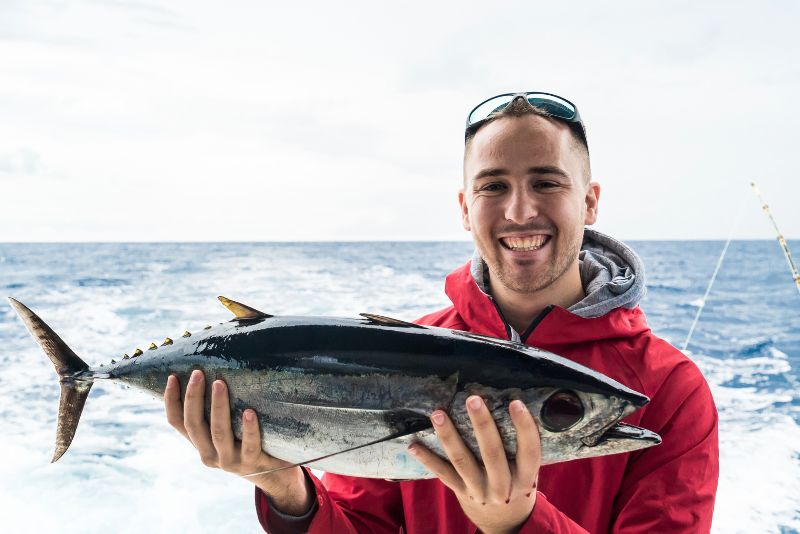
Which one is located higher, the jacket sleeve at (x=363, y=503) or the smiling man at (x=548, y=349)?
the smiling man at (x=548, y=349)

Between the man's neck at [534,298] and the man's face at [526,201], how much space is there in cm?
7

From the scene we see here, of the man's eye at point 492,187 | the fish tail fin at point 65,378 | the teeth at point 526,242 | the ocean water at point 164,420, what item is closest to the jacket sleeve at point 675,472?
the teeth at point 526,242

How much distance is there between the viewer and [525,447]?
1524mm

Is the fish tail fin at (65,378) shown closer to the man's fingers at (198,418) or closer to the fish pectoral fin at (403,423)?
the man's fingers at (198,418)

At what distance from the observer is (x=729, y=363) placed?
10.6 metres

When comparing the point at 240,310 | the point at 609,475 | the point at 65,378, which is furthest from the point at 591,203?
the point at 65,378

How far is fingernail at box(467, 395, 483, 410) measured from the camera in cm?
149

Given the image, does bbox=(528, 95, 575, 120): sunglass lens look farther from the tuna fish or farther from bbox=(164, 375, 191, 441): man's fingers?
bbox=(164, 375, 191, 441): man's fingers

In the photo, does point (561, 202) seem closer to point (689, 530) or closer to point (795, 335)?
point (689, 530)

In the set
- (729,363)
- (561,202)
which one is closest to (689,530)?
(561,202)

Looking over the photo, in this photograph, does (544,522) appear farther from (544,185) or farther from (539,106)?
(539,106)

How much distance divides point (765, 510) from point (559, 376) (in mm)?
5262

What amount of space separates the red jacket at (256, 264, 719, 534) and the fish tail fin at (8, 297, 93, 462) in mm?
806

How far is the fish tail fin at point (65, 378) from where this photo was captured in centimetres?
223
